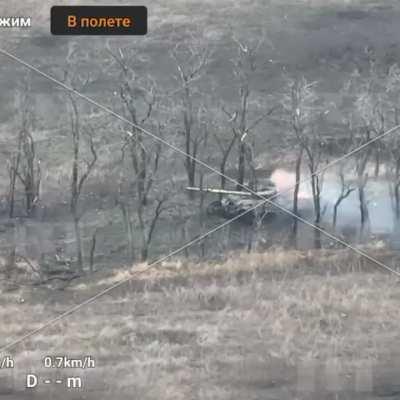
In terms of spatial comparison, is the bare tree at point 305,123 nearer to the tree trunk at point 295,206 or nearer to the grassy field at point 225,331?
the tree trunk at point 295,206

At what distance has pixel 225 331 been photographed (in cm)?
328

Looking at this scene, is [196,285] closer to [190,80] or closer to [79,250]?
[79,250]

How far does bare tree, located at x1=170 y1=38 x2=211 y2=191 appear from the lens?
10.9ft

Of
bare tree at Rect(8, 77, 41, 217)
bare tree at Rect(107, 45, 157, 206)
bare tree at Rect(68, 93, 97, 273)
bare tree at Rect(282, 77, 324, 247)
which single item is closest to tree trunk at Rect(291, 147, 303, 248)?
bare tree at Rect(282, 77, 324, 247)

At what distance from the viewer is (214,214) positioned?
3322 millimetres

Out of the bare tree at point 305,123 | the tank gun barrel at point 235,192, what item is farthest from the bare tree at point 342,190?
the tank gun barrel at point 235,192

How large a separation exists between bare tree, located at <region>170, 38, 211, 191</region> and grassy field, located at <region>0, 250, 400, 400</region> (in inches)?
16.6

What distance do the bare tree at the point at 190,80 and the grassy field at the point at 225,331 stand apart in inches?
16.6

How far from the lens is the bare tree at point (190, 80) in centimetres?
333

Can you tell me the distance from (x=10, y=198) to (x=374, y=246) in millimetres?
1335

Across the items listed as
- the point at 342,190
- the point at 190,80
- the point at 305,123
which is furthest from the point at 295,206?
the point at 190,80

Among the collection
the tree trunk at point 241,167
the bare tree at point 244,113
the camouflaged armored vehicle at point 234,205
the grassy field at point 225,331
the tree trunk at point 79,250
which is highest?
the bare tree at point 244,113

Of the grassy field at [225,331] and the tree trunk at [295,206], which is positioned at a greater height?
the tree trunk at [295,206]

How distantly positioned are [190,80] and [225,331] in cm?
92
